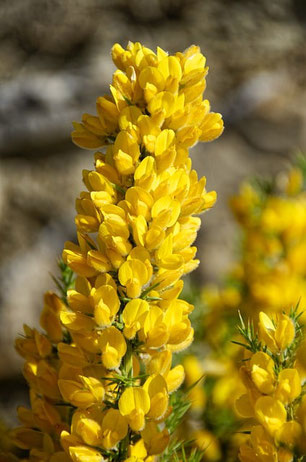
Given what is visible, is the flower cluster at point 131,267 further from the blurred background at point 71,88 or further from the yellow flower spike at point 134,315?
the blurred background at point 71,88

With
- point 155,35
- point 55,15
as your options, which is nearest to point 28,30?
point 55,15

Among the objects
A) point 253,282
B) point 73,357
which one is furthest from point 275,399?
point 253,282

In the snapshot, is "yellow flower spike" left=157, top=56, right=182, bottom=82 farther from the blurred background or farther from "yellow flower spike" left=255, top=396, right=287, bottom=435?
the blurred background

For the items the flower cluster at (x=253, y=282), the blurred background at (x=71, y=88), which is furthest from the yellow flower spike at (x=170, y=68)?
the blurred background at (x=71, y=88)

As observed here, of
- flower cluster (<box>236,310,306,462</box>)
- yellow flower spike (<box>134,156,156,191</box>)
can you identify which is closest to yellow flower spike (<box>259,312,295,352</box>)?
flower cluster (<box>236,310,306,462</box>)

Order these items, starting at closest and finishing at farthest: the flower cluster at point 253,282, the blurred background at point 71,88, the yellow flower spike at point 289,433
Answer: the yellow flower spike at point 289,433 → the flower cluster at point 253,282 → the blurred background at point 71,88

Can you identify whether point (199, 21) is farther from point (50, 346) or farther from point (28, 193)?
point (50, 346)
